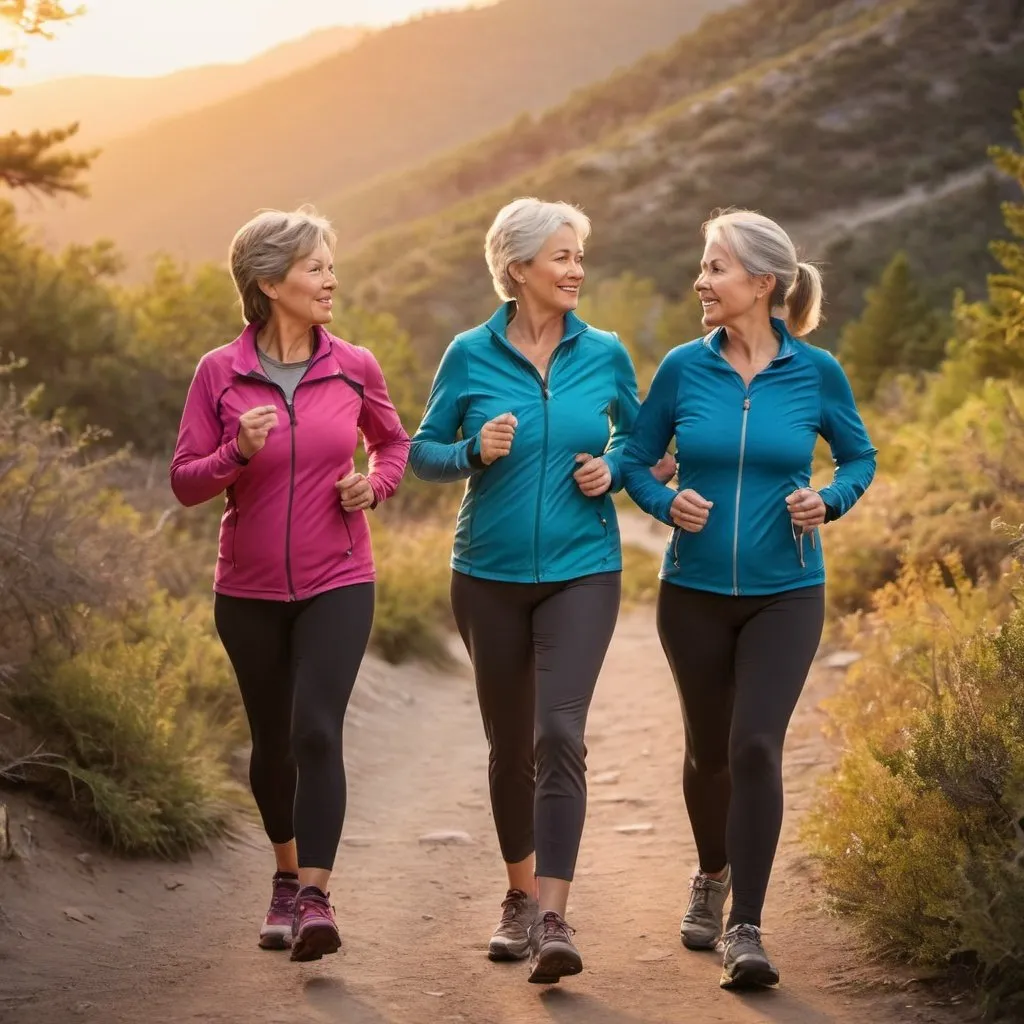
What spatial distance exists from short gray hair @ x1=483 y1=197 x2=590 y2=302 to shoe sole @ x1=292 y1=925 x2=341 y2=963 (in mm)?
2150

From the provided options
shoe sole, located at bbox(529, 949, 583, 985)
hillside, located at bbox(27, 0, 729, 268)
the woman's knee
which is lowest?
shoe sole, located at bbox(529, 949, 583, 985)

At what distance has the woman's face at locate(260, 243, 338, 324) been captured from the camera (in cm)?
509

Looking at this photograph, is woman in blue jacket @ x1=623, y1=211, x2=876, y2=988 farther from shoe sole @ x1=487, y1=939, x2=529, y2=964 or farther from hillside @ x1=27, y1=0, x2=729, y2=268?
hillside @ x1=27, y1=0, x2=729, y2=268

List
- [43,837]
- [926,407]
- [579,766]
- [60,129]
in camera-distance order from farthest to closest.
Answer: [926,407], [60,129], [43,837], [579,766]

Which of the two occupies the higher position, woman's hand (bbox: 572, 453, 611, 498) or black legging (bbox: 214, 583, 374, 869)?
woman's hand (bbox: 572, 453, 611, 498)

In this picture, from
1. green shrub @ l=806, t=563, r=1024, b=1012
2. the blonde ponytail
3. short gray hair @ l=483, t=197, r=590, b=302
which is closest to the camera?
green shrub @ l=806, t=563, r=1024, b=1012

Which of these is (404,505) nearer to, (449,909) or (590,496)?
(449,909)

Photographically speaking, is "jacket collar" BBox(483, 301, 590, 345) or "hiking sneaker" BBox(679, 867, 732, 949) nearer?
"jacket collar" BBox(483, 301, 590, 345)

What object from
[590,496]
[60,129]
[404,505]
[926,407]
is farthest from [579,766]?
[404,505]

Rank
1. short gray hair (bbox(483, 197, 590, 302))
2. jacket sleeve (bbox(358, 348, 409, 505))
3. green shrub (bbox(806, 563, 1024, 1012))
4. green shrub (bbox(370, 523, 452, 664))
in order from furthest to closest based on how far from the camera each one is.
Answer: green shrub (bbox(370, 523, 452, 664))
jacket sleeve (bbox(358, 348, 409, 505))
short gray hair (bbox(483, 197, 590, 302))
green shrub (bbox(806, 563, 1024, 1012))

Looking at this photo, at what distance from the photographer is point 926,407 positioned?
17297mm

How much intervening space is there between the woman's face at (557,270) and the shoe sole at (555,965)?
6.81 ft

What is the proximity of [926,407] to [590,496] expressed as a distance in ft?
43.2

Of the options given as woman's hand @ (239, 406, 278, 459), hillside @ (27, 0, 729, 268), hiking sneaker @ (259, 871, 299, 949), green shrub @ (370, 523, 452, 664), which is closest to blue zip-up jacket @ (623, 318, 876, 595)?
woman's hand @ (239, 406, 278, 459)
